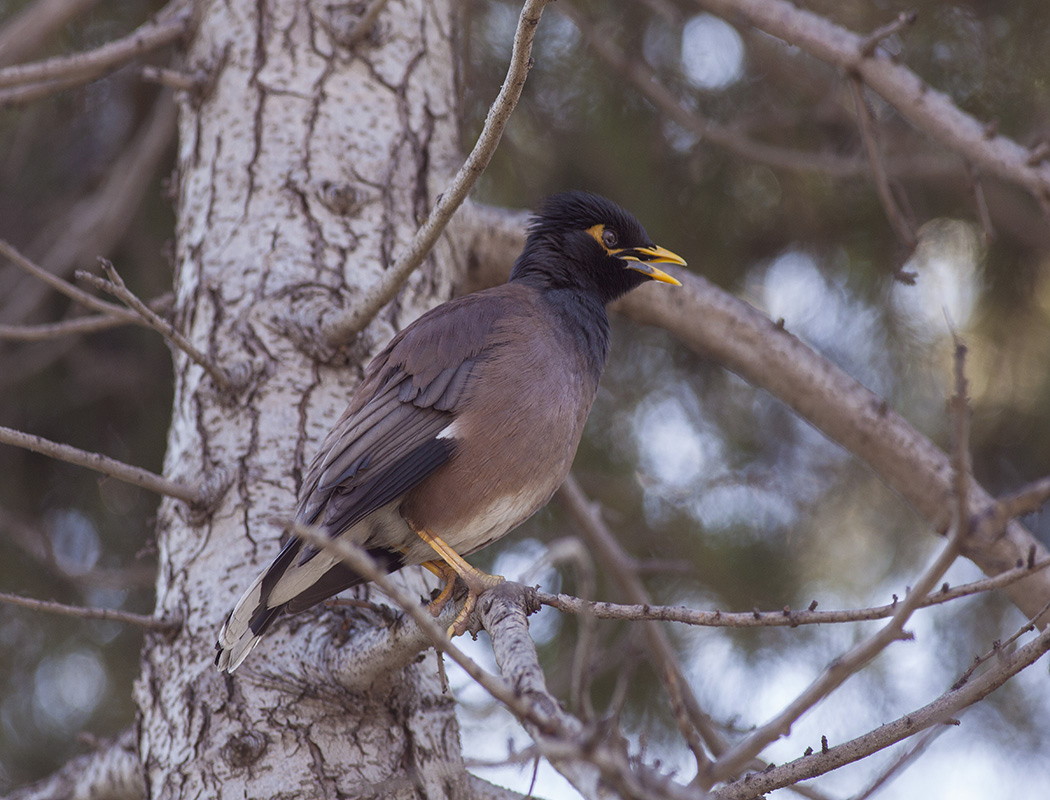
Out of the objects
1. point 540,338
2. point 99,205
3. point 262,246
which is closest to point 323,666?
point 540,338

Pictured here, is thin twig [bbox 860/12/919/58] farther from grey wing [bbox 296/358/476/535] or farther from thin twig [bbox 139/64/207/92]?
thin twig [bbox 139/64/207/92]

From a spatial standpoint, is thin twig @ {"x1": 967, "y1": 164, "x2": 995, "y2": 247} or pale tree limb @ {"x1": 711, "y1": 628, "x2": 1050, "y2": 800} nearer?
pale tree limb @ {"x1": 711, "y1": 628, "x2": 1050, "y2": 800}

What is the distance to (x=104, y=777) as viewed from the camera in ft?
9.45

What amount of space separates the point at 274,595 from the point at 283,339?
2.90ft

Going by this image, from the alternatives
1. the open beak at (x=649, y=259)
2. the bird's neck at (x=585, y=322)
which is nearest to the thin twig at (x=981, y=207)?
the open beak at (x=649, y=259)

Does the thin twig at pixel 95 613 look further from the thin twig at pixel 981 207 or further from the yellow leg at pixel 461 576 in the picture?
the thin twig at pixel 981 207

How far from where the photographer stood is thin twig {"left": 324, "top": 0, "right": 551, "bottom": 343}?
77.5 inches

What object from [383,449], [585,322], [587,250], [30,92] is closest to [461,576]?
[383,449]

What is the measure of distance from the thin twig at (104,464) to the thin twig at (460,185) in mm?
621

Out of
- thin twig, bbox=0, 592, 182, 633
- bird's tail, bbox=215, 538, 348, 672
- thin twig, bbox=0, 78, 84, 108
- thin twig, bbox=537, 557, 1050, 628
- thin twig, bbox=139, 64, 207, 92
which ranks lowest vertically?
thin twig, bbox=537, 557, 1050, 628

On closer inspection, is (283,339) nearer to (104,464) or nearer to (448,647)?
(104,464)

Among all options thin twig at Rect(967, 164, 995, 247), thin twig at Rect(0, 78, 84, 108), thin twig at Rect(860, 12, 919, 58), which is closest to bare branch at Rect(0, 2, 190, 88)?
thin twig at Rect(0, 78, 84, 108)

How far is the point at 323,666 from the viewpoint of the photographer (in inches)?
98.0

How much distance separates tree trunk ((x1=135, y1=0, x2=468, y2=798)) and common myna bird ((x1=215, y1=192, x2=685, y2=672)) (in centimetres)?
17
